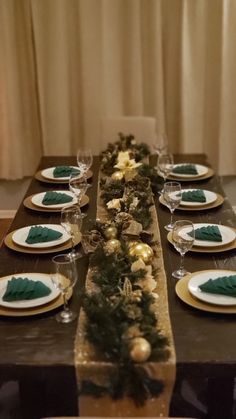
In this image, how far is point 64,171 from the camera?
2703mm

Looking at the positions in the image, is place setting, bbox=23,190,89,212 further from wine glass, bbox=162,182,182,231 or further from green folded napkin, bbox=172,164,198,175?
green folded napkin, bbox=172,164,198,175

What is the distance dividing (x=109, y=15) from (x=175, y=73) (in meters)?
0.59

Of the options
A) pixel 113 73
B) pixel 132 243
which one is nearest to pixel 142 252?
pixel 132 243

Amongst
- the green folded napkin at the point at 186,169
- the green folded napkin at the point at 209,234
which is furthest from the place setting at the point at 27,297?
the green folded napkin at the point at 186,169

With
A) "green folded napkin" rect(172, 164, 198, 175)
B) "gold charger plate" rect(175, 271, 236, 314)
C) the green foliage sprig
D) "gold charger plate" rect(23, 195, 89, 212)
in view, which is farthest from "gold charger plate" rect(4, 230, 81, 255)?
"green folded napkin" rect(172, 164, 198, 175)

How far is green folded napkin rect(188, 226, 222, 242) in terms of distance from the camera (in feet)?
6.17

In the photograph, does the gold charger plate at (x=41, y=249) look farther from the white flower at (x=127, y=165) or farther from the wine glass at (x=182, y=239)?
the white flower at (x=127, y=165)

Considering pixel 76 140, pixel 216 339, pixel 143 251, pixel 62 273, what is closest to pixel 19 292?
pixel 62 273

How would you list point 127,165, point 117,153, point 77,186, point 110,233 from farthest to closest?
point 117,153 < point 127,165 < point 77,186 < point 110,233

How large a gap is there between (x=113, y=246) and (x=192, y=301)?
0.31m

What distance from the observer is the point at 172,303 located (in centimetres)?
151

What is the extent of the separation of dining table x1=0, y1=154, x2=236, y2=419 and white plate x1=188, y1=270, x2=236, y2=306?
0.04 m

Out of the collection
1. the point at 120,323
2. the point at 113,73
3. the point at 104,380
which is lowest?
the point at 104,380

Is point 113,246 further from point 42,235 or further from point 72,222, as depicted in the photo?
point 42,235
